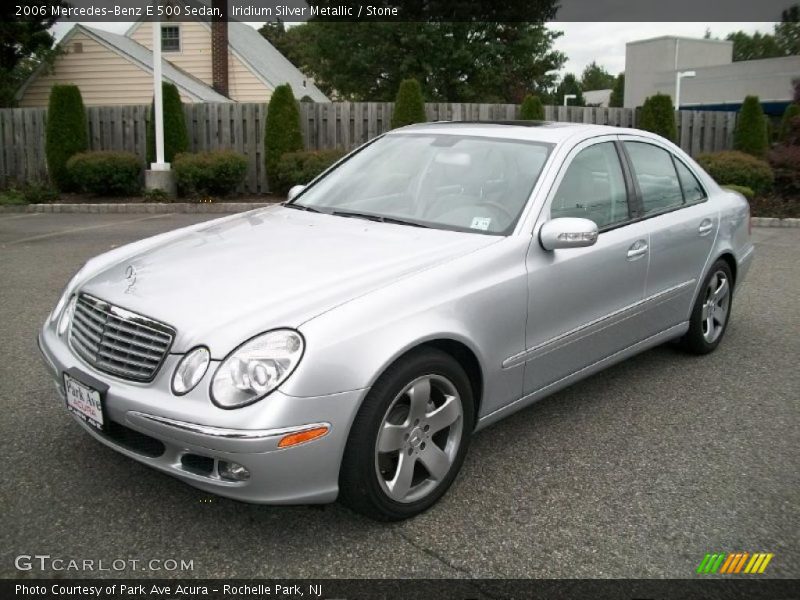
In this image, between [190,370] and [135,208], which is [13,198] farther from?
[190,370]

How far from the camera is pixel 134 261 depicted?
372 centimetres

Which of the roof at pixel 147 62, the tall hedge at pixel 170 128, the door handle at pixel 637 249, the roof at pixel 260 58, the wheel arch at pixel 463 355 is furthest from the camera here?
the roof at pixel 260 58

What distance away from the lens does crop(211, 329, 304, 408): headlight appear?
2777 millimetres

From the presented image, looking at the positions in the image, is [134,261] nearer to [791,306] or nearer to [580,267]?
[580,267]

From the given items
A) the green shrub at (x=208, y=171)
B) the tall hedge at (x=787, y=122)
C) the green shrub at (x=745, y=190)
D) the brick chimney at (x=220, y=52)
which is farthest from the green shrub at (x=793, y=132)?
the brick chimney at (x=220, y=52)

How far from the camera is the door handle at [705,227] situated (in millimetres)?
5071

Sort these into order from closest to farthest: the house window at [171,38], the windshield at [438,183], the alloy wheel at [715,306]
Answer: the windshield at [438,183] < the alloy wheel at [715,306] < the house window at [171,38]

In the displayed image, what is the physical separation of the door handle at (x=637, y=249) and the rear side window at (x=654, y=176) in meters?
0.27

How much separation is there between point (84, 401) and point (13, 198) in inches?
528

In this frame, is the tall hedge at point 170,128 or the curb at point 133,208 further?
the tall hedge at point 170,128

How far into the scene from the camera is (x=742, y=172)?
48.7 ft

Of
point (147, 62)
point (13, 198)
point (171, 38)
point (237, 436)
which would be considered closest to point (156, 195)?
point (13, 198)

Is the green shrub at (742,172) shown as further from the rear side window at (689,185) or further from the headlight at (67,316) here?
the headlight at (67,316)

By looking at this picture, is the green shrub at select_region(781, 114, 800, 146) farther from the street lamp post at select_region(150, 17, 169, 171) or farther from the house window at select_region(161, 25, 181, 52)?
the house window at select_region(161, 25, 181, 52)
